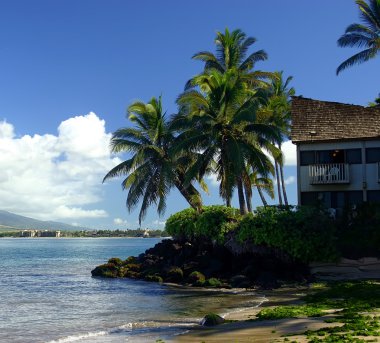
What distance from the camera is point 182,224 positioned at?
3603 cm

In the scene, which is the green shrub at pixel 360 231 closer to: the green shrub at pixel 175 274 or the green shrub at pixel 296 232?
the green shrub at pixel 296 232

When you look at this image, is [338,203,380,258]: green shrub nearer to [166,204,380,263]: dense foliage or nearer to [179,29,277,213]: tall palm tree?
[166,204,380,263]: dense foliage

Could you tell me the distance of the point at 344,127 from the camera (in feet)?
110

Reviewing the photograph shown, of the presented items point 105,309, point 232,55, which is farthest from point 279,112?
point 105,309

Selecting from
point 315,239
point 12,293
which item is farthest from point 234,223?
point 12,293

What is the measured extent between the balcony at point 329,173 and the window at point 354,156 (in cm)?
77

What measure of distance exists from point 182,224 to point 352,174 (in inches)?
447

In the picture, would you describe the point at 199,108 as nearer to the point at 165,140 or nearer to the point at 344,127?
the point at 165,140

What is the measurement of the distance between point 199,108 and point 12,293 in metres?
15.8

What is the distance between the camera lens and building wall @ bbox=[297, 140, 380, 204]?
31.9 m

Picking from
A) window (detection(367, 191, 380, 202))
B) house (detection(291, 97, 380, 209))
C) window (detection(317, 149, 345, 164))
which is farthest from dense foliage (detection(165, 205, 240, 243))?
window (detection(367, 191, 380, 202))

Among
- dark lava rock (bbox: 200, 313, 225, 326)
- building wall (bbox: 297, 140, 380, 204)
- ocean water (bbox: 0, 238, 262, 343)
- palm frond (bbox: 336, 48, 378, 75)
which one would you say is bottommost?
ocean water (bbox: 0, 238, 262, 343)

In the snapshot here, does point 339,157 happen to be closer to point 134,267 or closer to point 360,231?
point 360,231

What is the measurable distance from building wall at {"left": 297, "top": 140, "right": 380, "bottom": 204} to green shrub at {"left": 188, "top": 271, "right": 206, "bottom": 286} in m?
8.79
